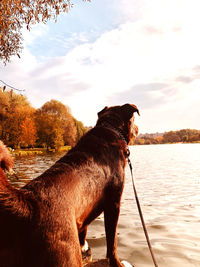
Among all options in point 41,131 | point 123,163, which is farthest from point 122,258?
point 41,131

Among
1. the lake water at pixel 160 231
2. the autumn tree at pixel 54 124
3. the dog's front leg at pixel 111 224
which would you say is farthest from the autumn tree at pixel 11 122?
the dog's front leg at pixel 111 224

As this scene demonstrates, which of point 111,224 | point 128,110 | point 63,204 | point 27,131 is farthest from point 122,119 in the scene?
point 27,131

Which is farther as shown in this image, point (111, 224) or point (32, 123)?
point (32, 123)

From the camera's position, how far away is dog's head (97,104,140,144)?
4321 mm

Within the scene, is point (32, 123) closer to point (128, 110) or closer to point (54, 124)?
point (54, 124)

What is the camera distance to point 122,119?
14.7 ft

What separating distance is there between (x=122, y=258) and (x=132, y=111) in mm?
2829

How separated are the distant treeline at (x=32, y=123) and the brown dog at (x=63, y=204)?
46.0 meters

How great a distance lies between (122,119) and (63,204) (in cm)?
249

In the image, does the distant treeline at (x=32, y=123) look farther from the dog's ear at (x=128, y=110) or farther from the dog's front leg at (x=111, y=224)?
the dog's front leg at (x=111, y=224)

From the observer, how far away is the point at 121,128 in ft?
14.4

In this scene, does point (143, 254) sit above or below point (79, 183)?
below

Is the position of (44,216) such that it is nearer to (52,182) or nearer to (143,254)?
(52,182)

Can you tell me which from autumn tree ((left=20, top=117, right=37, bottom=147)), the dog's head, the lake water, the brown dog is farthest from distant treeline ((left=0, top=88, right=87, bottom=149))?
the brown dog
